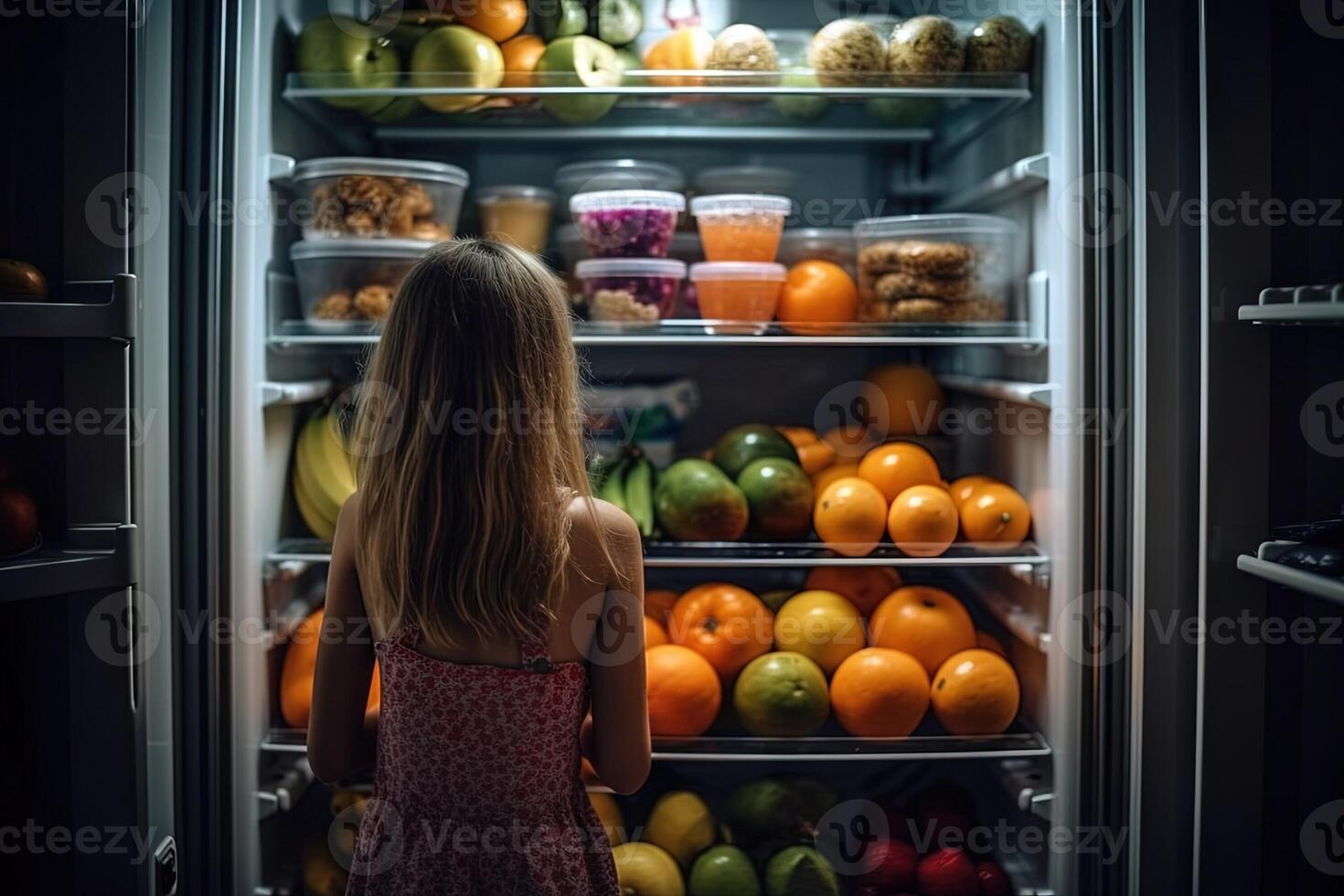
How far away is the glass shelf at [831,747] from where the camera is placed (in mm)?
1825

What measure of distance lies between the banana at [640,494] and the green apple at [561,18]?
0.79 m

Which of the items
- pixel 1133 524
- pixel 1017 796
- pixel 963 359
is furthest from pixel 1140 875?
pixel 963 359

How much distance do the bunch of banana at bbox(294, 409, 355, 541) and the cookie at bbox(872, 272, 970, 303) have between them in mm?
1020

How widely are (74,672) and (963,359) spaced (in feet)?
5.61

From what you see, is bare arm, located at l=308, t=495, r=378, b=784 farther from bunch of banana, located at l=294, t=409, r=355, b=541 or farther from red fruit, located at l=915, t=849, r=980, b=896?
red fruit, located at l=915, t=849, r=980, b=896

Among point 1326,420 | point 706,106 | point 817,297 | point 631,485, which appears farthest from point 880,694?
point 706,106

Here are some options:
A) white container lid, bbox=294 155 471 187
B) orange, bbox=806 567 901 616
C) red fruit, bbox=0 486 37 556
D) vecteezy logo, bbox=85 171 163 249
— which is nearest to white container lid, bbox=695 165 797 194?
white container lid, bbox=294 155 471 187

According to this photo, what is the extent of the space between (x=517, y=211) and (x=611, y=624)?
3.36ft

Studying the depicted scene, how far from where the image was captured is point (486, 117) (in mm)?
2064

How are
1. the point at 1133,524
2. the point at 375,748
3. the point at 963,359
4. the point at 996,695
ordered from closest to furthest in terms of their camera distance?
A: the point at 375,748, the point at 1133,524, the point at 996,695, the point at 963,359

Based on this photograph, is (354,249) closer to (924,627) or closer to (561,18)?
(561,18)

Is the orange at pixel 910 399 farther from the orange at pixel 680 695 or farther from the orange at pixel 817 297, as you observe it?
the orange at pixel 680 695

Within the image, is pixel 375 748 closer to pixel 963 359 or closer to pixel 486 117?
pixel 486 117

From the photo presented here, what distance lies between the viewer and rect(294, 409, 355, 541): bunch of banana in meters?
1.95
